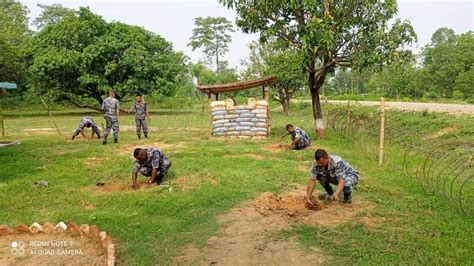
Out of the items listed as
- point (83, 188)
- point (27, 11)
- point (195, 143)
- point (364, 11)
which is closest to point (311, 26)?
point (364, 11)

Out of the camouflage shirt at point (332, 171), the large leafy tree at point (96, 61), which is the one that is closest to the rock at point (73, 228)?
the camouflage shirt at point (332, 171)

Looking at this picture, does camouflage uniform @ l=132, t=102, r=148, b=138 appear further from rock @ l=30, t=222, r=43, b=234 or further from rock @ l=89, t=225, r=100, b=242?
rock @ l=89, t=225, r=100, b=242

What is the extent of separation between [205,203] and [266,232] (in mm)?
1509

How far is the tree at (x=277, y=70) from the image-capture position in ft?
83.8

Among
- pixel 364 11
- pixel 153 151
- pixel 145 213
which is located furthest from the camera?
pixel 364 11

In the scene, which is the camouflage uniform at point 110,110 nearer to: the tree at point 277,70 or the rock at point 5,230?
the rock at point 5,230

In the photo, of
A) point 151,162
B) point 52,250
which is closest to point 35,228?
point 52,250

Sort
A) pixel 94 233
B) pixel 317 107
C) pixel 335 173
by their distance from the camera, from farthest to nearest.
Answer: pixel 317 107, pixel 335 173, pixel 94 233

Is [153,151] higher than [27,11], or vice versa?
[27,11]

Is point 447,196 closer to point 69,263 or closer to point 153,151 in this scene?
point 153,151

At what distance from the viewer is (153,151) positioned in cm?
754

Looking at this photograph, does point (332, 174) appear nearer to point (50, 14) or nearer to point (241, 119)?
point (241, 119)

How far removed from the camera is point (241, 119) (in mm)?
14648

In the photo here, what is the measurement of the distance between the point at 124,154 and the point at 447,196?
309 inches
